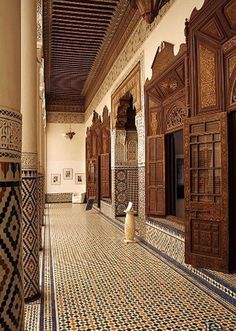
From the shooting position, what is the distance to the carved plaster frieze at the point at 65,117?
38.6ft

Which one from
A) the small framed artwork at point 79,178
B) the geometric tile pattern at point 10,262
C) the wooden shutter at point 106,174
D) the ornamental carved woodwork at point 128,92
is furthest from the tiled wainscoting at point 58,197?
the geometric tile pattern at point 10,262

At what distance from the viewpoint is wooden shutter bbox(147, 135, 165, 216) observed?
15.2ft

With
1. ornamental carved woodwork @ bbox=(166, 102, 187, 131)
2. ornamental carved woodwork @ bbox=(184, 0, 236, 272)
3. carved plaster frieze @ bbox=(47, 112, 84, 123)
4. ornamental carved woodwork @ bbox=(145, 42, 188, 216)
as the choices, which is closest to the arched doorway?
ornamental carved woodwork @ bbox=(145, 42, 188, 216)

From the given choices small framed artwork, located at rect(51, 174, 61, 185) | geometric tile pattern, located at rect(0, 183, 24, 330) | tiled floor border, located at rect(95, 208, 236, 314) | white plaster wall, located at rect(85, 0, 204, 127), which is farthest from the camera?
small framed artwork, located at rect(51, 174, 61, 185)

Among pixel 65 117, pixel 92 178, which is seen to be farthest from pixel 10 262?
pixel 65 117

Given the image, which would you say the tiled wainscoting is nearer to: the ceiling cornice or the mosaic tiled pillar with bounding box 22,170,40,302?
the ceiling cornice

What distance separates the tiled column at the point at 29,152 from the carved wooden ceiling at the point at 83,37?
8.71 ft

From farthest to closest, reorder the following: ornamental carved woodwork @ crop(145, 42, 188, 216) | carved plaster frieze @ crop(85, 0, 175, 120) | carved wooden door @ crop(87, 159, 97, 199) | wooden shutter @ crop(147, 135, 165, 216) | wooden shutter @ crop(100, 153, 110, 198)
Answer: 1. carved wooden door @ crop(87, 159, 97, 199)
2. wooden shutter @ crop(100, 153, 110, 198)
3. wooden shutter @ crop(147, 135, 165, 216)
4. carved plaster frieze @ crop(85, 0, 175, 120)
5. ornamental carved woodwork @ crop(145, 42, 188, 216)

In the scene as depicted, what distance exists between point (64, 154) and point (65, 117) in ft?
3.98

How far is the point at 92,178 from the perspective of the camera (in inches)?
413

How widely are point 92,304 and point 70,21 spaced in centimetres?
464

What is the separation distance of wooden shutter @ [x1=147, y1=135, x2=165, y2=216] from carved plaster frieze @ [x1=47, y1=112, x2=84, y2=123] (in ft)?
24.3

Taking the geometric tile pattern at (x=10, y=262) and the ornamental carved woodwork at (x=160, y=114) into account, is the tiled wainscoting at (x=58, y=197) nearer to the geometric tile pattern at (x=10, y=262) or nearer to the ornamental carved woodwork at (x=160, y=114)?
the ornamental carved woodwork at (x=160, y=114)

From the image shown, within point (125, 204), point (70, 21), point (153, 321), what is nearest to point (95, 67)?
point (70, 21)
